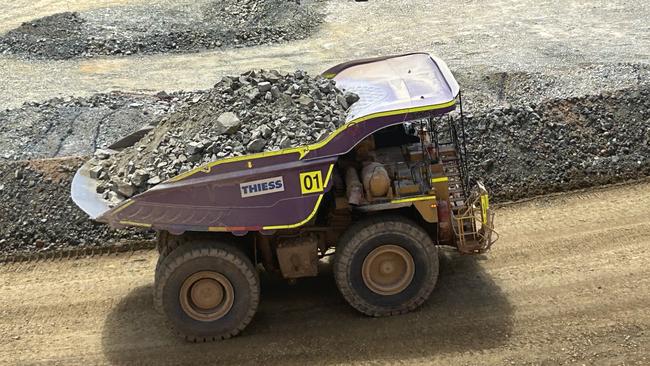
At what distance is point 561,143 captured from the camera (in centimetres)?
1180

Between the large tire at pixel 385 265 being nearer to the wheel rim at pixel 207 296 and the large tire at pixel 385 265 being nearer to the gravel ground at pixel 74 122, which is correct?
the wheel rim at pixel 207 296

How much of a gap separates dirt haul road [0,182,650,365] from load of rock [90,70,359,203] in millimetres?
1624

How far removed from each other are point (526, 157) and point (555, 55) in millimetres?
6570

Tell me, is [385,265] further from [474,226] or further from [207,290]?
[207,290]

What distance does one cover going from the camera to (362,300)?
8.23 m

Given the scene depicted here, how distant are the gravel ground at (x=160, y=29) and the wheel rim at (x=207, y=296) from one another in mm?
13362

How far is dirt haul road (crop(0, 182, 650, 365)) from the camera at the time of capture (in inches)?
309

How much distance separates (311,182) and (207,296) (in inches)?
66.7

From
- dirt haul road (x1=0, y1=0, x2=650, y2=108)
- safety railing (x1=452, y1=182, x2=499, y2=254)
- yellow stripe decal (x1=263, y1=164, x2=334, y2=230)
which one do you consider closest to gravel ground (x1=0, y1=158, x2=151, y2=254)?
yellow stripe decal (x1=263, y1=164, x2=334, y2=230)

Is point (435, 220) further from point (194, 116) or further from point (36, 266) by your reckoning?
point (36, 266)

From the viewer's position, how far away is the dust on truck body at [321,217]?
768 centimetres

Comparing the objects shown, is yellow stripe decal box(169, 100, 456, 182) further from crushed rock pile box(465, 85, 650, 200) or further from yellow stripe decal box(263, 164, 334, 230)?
crushed rock pile box(465, 85, 650, 200)

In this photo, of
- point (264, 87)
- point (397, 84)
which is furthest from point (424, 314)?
point (264, 87)

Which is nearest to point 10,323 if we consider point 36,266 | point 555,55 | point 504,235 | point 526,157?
point 36,266
